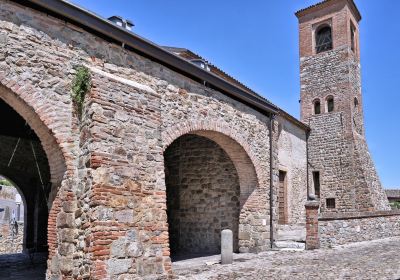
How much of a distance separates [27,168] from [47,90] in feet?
21.5

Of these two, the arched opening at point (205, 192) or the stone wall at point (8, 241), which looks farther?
the stone wall at point (8, 241)

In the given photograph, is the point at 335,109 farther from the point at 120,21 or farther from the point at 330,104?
the point at 120,21

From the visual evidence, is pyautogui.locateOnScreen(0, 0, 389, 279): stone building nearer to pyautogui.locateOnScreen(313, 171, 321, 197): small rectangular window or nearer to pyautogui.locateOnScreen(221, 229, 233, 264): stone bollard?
pyautogui.locateOnScreen(221, 229, 233, 264): stone bollard

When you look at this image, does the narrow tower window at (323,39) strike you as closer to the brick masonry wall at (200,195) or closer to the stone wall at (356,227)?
the stone wall at (356,227)

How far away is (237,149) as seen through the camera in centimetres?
1109

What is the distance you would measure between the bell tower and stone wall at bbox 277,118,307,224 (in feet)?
3.97

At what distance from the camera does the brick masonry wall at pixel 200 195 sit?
463 inches

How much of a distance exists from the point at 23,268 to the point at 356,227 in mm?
10151

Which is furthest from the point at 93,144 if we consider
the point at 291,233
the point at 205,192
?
the point at 291,233

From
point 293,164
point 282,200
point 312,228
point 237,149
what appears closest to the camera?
point 237,149

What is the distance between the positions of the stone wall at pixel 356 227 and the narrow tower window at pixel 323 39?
9.19m

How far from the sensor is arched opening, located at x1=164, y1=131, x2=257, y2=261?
11.5m

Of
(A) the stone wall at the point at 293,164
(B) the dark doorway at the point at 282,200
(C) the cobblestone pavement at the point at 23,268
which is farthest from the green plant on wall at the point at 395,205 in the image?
(C) the cobblestone pavement at the point at 23,268

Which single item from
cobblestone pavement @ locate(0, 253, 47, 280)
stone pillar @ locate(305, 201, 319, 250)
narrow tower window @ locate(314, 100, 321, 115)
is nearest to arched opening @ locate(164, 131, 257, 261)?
stone pillar @ locate(305, 201, 319, 250)
